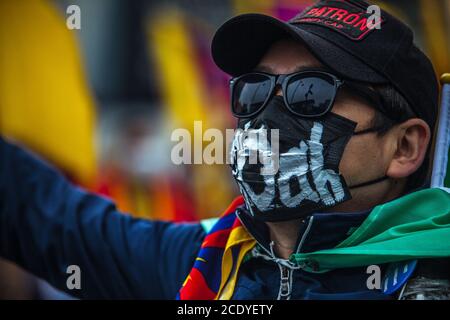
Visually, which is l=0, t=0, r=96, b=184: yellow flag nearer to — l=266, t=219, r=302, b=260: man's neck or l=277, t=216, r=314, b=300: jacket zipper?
l=266, t=219, r=302, b=260: man's neck

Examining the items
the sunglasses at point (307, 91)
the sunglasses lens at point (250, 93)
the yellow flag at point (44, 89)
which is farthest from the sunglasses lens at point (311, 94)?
the yellow flag at point (44, 89)

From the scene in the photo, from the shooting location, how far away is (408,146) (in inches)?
95.2

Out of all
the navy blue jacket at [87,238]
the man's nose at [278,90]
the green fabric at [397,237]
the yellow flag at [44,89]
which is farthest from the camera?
the yellow flag at [44,89]

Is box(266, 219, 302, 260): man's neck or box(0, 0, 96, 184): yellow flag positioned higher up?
box(0, 0, 96, 184): yellow flag

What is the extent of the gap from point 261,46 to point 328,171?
0.53 m

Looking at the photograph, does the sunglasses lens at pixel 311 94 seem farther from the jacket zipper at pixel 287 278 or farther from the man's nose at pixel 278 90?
the jacket zipper at pixel 287 278

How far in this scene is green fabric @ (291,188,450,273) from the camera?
81.8 inches

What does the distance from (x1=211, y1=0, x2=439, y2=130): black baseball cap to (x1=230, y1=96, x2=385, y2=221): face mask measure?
20 centimetres

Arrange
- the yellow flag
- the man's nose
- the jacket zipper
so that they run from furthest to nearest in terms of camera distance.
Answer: the yellow flag
the man's nose
the jacket zipper

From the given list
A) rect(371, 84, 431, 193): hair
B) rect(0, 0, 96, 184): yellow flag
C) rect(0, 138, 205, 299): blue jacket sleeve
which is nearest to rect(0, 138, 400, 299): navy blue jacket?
rect(0, 138, 205, 299): blue jacket sleeve

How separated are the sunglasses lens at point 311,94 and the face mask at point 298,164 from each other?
31 mm

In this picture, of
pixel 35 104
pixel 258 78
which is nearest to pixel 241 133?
pixel 258 78

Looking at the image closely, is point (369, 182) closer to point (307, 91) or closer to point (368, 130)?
point (368, 130)

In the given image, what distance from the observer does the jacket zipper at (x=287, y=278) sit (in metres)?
2.22
